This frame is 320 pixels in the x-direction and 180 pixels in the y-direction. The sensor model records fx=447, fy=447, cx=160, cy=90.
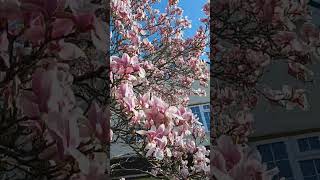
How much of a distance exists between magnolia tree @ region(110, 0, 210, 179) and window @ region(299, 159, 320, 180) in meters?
0.28

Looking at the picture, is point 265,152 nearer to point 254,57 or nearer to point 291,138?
point 291,138

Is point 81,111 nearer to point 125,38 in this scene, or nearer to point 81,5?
point 81,5

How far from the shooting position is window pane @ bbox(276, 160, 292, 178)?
3.43ft

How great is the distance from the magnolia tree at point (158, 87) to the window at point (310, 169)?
0.93ft

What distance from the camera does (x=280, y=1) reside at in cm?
102

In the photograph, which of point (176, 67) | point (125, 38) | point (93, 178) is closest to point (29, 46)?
point (93, 178)

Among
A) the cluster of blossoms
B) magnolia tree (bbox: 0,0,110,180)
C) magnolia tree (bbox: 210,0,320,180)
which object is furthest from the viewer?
magnolia tree (bbox: 210,0,320,180)

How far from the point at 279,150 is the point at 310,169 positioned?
86mm

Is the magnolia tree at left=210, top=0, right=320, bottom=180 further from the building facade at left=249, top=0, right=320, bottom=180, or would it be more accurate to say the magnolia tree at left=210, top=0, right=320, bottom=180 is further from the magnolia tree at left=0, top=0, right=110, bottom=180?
the magnolia tree at left=0, top=0, right=110, bottom=180

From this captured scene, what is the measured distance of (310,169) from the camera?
1061 mm

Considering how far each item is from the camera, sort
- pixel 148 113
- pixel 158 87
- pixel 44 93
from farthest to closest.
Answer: pixel 158 87
pixel 148 113
pixel 44 93

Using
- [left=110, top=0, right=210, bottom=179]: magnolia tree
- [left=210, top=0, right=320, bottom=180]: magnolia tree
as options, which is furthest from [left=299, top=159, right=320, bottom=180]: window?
[left=110, top=0, right=210, bottom=179]: magnolia tree

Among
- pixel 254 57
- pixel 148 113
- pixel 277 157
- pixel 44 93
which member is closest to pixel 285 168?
pixel 277 157

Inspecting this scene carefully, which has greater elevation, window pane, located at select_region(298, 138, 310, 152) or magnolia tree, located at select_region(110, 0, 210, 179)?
magnolia tree, located at select_region(110, 0, 210, 179)
